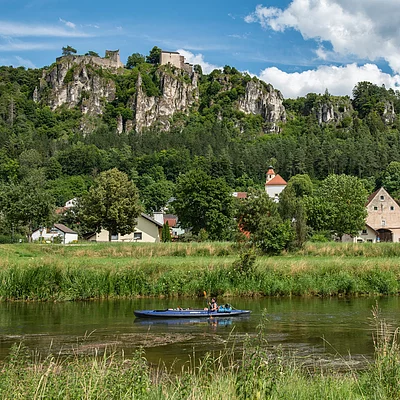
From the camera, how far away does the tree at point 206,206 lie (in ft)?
228

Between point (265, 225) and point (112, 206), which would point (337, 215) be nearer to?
point (265, 225)

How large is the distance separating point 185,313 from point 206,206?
147 ft

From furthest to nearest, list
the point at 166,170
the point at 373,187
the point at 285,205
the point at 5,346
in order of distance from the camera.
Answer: the point at 166,170, the point at 373,187, the point at 285,205, the point at 5,346

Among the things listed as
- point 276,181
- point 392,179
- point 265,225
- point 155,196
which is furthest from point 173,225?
point 265,225

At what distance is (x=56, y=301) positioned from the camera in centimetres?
2981

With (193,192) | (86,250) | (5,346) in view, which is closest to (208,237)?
(193,192)

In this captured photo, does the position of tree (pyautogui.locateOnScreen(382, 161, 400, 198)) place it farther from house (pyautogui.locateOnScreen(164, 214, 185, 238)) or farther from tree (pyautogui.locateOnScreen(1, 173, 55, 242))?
tree (pyautogui.locateOnScreen(1, 173, 55, 242))

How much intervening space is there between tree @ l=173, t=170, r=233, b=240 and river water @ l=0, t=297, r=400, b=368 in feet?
127

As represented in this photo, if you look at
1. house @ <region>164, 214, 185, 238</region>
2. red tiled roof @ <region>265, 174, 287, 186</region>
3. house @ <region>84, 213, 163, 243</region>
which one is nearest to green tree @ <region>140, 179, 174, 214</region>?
house @ <region>164, 214, 185, 238</region>

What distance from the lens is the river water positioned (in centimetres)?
1797

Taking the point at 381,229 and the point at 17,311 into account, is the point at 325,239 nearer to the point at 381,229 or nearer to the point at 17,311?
the point at 381,229

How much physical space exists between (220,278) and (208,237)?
36.3 meters

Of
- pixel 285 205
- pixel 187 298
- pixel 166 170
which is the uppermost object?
pixel 166 170

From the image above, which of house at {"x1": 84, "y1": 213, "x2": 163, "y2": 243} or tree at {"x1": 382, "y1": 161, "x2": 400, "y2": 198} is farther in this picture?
tree at {"x1": 382, "y1": 161, "x2": 400, "y2": 198}
